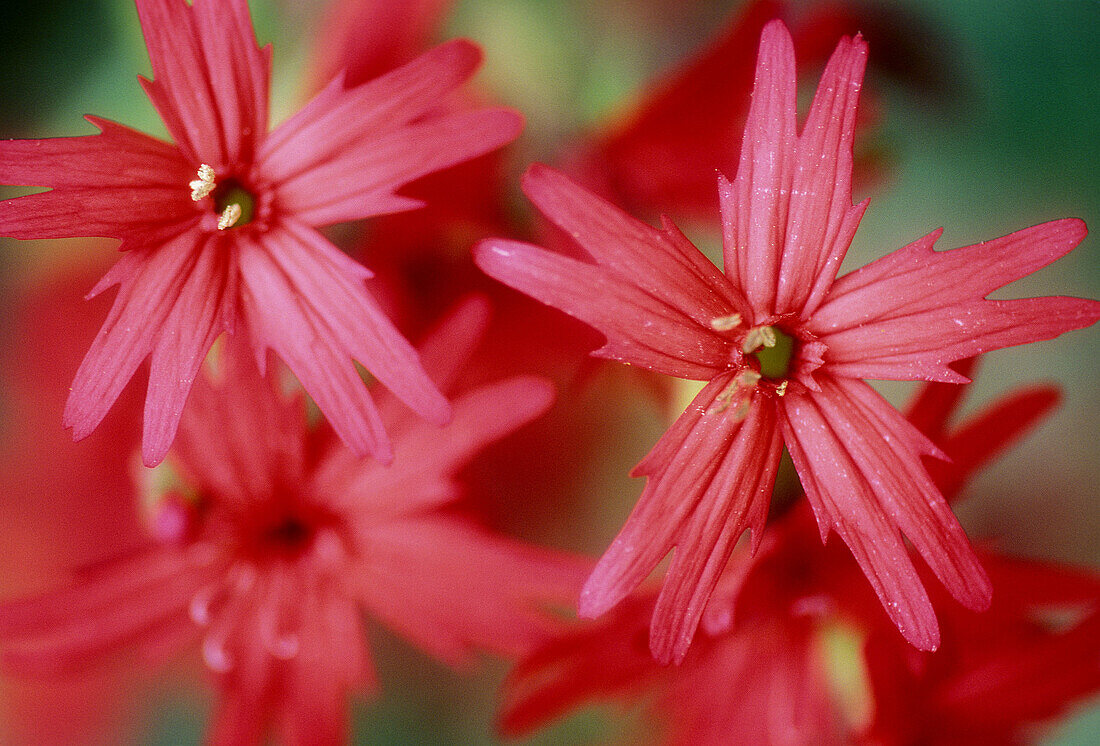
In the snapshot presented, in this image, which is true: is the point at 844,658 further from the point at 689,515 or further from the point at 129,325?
the point at 129,325

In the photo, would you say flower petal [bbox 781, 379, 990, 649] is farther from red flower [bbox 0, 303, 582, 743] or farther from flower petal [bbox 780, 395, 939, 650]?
red flower [bbox 0, 303, 582, 743]

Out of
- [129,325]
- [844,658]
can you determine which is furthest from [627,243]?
[844,658]

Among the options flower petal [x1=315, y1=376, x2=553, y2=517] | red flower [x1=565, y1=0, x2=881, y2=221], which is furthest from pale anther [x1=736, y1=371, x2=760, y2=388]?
red flower [x1=565, y1=0, x2=881, y2=221]

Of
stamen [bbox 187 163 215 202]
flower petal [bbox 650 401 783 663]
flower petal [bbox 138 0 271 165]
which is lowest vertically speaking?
flower petal [bbox 650 401 783 663]

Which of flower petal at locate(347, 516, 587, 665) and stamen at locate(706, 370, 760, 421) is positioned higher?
stamen at locate(706, 370, 760, 421)

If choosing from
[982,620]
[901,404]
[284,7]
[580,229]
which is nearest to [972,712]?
[982,620]
